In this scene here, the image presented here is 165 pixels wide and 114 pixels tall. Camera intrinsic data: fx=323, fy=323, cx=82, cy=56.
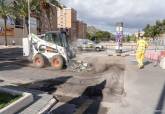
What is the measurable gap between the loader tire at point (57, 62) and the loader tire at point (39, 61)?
630mm

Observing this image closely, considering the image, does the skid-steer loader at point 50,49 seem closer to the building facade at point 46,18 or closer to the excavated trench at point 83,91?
the excavated trench at point 83,91

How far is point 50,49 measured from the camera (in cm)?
1988

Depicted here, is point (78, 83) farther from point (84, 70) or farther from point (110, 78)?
point (84, 70)

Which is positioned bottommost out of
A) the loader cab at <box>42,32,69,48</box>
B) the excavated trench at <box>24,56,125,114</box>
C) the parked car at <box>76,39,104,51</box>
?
the excavated trench at <box>24,56,125,114</box>

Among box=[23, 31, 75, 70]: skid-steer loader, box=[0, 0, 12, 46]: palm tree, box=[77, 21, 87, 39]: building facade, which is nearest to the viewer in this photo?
box=[23, 31, 75, 70]: skid-steer loader

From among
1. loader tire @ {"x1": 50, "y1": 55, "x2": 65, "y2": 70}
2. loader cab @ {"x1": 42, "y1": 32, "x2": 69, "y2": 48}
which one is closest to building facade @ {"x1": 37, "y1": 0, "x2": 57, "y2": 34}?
loader cab @ {"x1": 42, "y1": 32, "x2": 69, "y2": 48}

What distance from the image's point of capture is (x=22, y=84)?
44.4 feet

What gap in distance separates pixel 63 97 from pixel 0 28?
43.0 metres

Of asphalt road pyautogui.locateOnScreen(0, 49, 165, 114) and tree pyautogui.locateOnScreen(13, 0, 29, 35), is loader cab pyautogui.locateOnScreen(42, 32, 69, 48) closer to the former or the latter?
asphalt road pyautogui.locateOnScreen(0, 49, 165, 114)

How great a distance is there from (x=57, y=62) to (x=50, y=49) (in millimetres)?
1024

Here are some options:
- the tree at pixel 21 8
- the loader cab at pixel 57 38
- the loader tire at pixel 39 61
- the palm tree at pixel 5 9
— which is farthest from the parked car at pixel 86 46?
the loader cab at pixel 57 38

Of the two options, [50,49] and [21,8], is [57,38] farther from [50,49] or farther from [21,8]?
[21,8]

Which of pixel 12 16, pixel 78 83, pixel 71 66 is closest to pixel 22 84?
pixel 78 83

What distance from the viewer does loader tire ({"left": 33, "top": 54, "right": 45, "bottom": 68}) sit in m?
19.8
